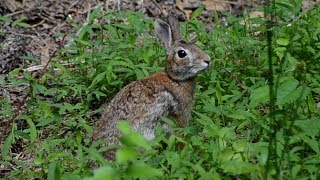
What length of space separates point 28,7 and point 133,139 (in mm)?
6076

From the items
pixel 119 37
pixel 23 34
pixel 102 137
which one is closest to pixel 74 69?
pixel 119 37

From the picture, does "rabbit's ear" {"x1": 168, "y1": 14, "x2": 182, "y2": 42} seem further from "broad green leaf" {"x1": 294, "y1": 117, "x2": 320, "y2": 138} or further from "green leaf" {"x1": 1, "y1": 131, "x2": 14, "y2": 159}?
"broad green leaf" {"x1": 294, "y1": 117, "x2": 320, "y2": 138}

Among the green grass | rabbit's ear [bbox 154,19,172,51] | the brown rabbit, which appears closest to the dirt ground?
the green grass

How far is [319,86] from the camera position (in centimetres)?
604

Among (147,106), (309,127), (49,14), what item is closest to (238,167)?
(309,127)

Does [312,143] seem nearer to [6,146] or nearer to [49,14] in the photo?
[6,146]

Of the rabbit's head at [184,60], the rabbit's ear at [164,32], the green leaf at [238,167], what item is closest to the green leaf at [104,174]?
the green leaf at [238,167]

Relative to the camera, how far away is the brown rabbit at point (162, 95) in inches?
228

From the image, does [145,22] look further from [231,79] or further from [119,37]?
[231,79]

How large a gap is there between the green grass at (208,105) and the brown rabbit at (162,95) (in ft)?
0.77

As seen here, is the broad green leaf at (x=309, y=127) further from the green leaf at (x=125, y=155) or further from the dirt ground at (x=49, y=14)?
the dirt ground at (x=49, y=14)

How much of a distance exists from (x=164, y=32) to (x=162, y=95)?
0.78 metres

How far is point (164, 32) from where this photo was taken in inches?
257

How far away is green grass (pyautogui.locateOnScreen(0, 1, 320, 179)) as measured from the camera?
4.70 metres
